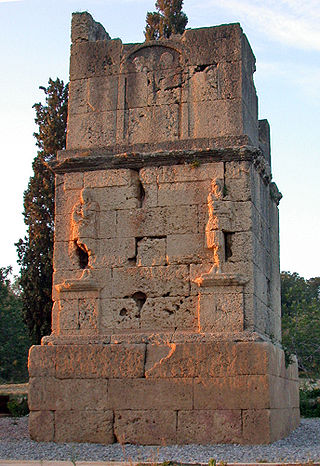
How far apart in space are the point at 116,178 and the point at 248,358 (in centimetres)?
319

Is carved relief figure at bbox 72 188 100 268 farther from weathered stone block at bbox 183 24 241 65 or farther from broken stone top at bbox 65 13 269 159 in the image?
weathered stone block at bbox 183 24 241 65

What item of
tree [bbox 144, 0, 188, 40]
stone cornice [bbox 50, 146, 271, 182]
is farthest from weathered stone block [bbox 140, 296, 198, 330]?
tree [bbox 144, 0, 188, 40]

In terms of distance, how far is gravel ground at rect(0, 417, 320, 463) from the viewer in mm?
7562

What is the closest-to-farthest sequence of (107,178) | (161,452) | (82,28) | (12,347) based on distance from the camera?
(161,452)
(107,178)
(82,28)
(12,347)

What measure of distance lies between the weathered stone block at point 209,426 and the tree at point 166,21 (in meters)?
12.0

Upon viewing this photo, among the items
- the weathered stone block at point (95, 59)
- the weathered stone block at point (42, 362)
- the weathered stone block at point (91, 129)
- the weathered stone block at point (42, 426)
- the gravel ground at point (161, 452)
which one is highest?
the weathered stone block at point (95, 59)

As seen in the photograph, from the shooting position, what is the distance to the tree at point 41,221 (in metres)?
15.3

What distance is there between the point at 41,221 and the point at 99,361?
7.44 m

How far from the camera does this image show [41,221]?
1584 centimetres

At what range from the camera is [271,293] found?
10594 mm

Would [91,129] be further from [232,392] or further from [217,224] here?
[232,392]

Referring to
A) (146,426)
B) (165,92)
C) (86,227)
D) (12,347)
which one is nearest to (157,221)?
(86,227)

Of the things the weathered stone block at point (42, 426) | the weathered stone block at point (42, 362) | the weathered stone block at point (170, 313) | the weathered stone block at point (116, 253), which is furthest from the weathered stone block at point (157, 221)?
the weathered stone block at point (42, 426)

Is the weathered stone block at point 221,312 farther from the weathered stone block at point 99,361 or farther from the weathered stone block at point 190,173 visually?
the weathered stone block at point 190,173
